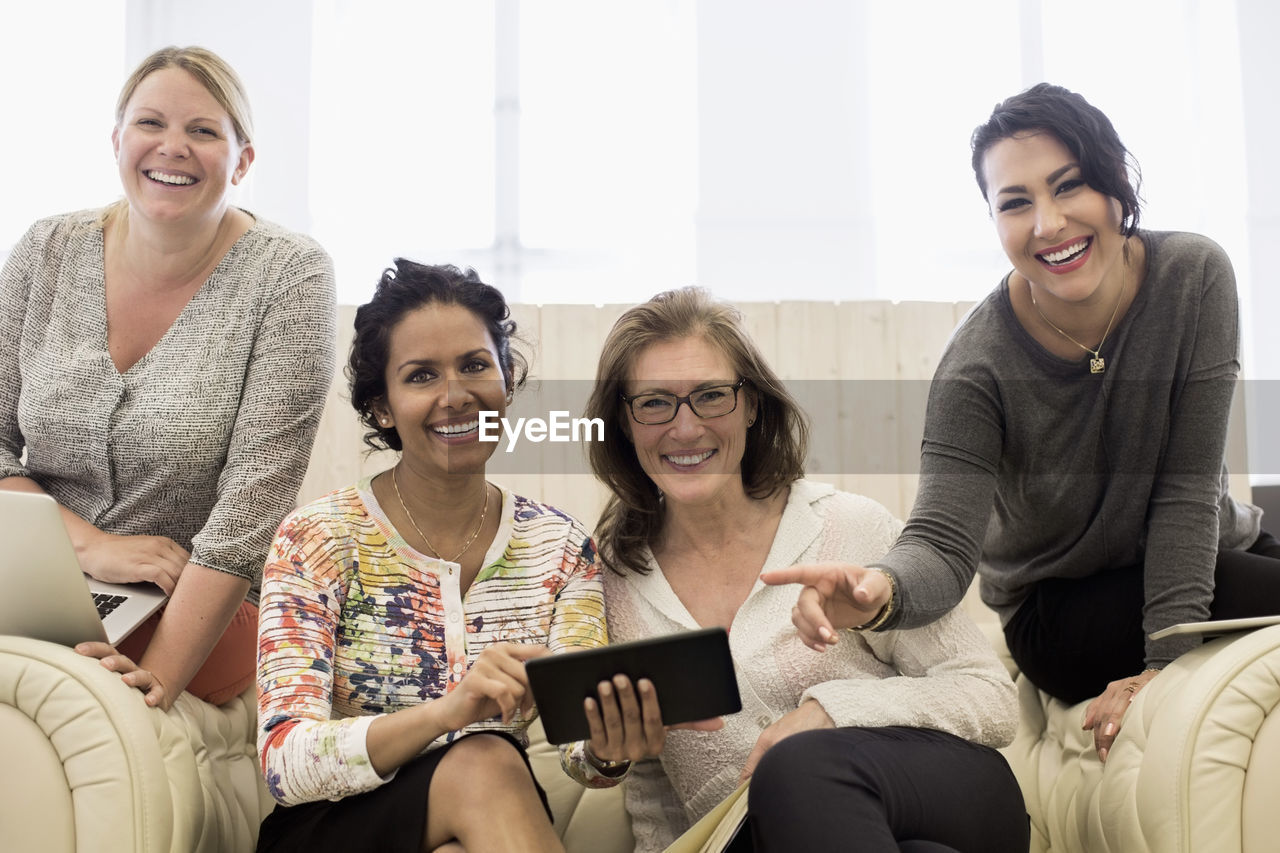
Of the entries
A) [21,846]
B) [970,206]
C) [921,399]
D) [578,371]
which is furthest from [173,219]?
[970,206]

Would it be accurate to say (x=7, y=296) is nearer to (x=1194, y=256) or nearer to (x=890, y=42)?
(x=1194, y=256)

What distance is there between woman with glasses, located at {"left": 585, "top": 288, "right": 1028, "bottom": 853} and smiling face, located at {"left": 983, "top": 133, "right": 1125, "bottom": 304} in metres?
0.38

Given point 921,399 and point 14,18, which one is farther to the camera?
point 14,18

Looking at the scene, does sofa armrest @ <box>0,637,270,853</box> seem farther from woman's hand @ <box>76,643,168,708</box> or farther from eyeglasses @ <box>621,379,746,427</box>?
eyeglasses @ <box>621,379,746,427</box>

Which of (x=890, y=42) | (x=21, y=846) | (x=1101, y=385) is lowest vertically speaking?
(x=21, y=846)

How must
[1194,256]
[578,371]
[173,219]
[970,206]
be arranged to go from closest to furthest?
[1194,256], [173,219], [578,371], [970,206]

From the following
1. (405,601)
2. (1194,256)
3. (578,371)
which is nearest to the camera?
(405,601)

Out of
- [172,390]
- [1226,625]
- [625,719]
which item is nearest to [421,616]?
[625,719]

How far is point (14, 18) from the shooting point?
13.3 feet

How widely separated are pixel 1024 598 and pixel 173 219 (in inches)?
54.9

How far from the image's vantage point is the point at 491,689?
121 centimetres

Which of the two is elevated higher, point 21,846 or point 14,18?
point 14,18

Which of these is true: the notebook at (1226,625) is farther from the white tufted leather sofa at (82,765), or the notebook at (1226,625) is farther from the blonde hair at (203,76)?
the blonde hair at (203,76)

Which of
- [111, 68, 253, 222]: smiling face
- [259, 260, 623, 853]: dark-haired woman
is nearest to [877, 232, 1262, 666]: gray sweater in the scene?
[259, 260, 623, 853]: dark-haired woman
